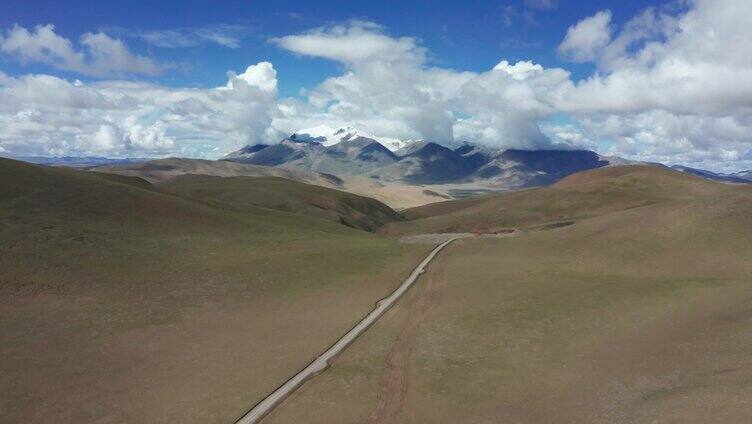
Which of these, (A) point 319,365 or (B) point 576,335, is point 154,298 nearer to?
(A) point 319,365

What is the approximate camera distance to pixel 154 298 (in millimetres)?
45719

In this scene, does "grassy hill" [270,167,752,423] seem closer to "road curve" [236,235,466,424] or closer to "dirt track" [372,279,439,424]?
"dirt track" [372,279,439,424]

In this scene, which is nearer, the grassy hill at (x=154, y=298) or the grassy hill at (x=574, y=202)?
the grassy hill at (x=154, y=298)

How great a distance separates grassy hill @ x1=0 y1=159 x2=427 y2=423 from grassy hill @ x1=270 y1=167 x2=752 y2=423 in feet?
17.0

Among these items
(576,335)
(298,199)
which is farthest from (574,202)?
(576,335)

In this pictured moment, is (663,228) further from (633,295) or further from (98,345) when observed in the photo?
(98,345)

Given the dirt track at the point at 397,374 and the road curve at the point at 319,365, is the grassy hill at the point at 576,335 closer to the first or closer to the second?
the dirt track at the point at 397,374

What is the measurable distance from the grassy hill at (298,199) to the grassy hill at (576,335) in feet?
232

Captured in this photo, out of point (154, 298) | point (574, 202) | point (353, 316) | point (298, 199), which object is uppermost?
point (574, 202)

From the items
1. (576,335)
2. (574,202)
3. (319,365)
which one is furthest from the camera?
(574,202)

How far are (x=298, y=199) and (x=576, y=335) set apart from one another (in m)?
118

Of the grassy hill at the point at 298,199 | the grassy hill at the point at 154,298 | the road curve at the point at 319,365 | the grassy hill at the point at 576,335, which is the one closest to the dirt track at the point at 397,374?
the grassy hill at the point at 576,335

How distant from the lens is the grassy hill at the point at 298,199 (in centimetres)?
13462

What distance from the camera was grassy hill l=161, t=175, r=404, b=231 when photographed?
442ft
